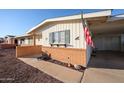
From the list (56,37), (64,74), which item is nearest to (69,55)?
(56,37)

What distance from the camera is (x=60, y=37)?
8.31 m

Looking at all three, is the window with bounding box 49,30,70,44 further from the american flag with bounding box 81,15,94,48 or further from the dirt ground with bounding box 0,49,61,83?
the dirt ground with bounding box 0,49,61,83

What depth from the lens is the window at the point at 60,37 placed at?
7730 mm

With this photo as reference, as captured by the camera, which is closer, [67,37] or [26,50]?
[67,37]

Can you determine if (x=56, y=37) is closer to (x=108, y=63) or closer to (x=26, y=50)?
(x=108, y=63)

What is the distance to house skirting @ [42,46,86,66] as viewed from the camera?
22.5ft

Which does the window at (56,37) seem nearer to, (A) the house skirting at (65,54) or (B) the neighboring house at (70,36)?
(B) the neighboring house at (70,36)

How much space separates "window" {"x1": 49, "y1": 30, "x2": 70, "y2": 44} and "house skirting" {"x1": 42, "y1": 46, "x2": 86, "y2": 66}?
50 cm

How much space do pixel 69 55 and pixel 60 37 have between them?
1487mm

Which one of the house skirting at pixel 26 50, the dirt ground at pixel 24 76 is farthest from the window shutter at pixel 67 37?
the house skirting at pixel 26 50

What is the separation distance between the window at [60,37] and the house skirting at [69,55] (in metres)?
0.50

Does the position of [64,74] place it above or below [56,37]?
below

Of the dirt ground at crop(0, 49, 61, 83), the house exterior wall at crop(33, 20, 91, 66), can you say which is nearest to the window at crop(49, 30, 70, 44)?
the house exterior wall at crop(33, 20, 91, 66)
